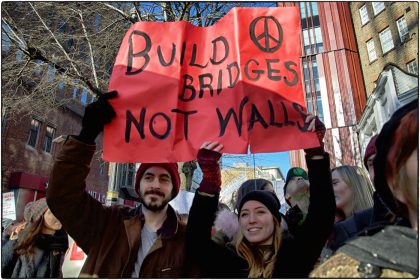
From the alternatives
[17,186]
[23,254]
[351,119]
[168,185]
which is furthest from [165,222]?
[351,119]

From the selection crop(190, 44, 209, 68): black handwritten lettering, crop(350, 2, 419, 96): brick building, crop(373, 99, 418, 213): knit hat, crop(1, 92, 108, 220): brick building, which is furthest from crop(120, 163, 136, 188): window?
crop(373, 99, 418, 213): knit hat

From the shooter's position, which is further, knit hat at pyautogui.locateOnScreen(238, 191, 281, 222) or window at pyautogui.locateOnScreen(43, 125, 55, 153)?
window at pyautogui.locateOnScreen(43, 125, 55, 153)

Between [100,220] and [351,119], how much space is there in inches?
857

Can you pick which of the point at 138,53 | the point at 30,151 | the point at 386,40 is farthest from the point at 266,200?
the point at 386,40

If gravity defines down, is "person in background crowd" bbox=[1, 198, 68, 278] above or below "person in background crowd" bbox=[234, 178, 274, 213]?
below

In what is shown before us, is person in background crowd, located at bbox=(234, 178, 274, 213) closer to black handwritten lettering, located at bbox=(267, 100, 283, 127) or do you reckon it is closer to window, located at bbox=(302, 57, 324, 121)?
black handwritten lettering, located at bbox=(267, 100, 283, 127)

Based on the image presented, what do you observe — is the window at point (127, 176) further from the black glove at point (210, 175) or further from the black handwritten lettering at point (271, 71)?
the black glove at point (210, 175)

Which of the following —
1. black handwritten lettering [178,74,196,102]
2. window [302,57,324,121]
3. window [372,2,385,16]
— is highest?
window [372,2,385,16]

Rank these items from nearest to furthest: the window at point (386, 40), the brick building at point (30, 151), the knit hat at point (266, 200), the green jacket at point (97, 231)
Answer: the green jacket at point (97, 231), the knit hat at point (266, 200), the brick building at point (30, 151), the window at point (386, 40)

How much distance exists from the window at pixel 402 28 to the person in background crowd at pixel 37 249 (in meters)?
20.0

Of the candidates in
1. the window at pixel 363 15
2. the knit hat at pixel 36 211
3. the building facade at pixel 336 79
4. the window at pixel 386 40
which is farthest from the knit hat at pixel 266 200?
the window at pixel 363 15

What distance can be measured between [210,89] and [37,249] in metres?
2.15

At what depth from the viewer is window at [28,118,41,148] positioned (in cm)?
1573

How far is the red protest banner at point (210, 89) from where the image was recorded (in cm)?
205
